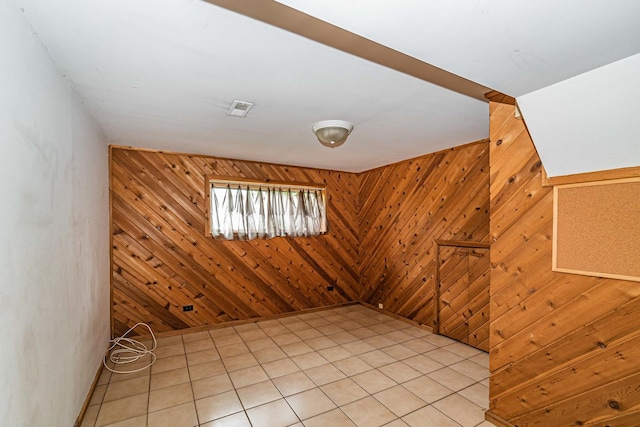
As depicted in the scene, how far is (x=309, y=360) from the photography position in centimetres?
319

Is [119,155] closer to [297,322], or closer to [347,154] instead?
[347,154]

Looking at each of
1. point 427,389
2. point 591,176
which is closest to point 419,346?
point 427,389

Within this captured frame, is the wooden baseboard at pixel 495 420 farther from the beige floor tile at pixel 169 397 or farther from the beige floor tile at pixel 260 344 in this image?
the beige floor tile at pixel 169 397

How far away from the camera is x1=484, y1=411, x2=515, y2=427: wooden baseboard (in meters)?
2.13

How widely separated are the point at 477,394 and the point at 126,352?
12.6 feet

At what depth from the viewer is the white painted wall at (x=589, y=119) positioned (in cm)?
150

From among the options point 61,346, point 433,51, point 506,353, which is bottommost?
point 506,353

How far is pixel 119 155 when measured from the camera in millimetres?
3678

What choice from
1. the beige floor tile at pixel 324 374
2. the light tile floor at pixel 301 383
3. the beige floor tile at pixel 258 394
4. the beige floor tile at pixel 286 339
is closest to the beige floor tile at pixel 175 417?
the light tile floor at pixel 301 383

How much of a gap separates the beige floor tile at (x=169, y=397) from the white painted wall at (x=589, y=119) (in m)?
3.45

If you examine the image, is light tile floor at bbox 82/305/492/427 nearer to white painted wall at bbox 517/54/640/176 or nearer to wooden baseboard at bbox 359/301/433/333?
wooden baseboard at bbox 359/301/433/333

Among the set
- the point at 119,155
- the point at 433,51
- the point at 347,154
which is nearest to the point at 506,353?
the point at 433,51

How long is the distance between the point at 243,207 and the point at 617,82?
405 centimetres

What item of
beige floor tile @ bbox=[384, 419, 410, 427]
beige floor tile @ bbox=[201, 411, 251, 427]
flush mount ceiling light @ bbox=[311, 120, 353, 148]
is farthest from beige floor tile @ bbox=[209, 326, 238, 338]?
flush mount ceiling light @ bbox=[311, 120, 353, 148]
